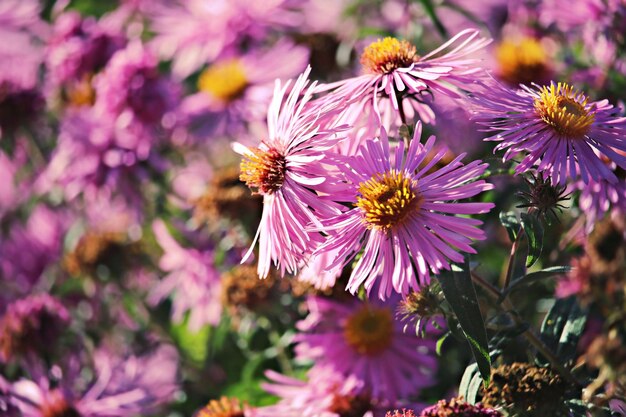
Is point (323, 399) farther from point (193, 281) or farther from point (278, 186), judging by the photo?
point (193, 281)

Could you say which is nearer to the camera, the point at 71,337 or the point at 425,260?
the point at 425,260

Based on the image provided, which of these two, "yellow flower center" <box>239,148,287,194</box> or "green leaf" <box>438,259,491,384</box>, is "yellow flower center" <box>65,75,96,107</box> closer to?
"yellow flower center" <box>239,148,287,194</box>

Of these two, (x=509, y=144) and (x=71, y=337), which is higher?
(x=509, y=144)

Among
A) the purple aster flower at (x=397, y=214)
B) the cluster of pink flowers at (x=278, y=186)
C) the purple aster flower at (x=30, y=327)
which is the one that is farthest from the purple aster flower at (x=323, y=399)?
the purple aster flower at (x=30, y=327)

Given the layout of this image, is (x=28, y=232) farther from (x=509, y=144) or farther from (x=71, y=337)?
(x=509, y=144)

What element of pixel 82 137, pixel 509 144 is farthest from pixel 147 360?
pixel 509 144

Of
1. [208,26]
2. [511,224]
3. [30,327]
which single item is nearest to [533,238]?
[511,224]

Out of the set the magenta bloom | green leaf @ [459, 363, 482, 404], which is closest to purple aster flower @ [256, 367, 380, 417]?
green leaf @ [459, 363, 482, 404]
